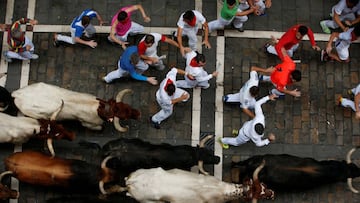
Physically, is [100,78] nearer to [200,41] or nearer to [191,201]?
[200,41]

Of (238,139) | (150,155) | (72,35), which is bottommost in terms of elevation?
(150,155)

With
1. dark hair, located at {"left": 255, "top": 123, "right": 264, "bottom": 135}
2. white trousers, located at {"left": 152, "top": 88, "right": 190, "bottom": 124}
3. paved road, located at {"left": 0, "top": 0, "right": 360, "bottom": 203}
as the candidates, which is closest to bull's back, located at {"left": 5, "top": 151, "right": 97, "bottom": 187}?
paved road, located at {"left": 0, "top": 0, "right": 360, "bottom": 203}

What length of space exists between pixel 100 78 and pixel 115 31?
179cm

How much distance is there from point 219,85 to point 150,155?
3662 millimetres

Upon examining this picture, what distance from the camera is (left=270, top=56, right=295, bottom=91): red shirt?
47.4 feet

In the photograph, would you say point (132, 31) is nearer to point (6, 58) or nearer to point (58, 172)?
point (6, 58)

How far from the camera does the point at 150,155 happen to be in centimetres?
1408

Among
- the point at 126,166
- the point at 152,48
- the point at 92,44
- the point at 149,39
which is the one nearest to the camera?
the point at 149,39

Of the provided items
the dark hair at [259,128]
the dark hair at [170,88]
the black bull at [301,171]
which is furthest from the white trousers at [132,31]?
the black bull at [301,171]

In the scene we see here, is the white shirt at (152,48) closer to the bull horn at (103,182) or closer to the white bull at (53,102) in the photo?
the white bull at (53,102)

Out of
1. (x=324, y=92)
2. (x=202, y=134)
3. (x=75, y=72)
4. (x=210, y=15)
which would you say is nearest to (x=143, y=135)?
(x=202, y=134)

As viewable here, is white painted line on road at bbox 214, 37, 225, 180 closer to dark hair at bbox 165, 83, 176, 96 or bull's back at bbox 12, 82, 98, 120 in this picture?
dark hair at bbox 165, 83, 176, 96

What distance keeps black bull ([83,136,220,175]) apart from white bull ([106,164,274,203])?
470 millimetres

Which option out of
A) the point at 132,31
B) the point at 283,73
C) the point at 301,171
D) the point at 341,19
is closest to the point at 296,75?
the point at 283,73
